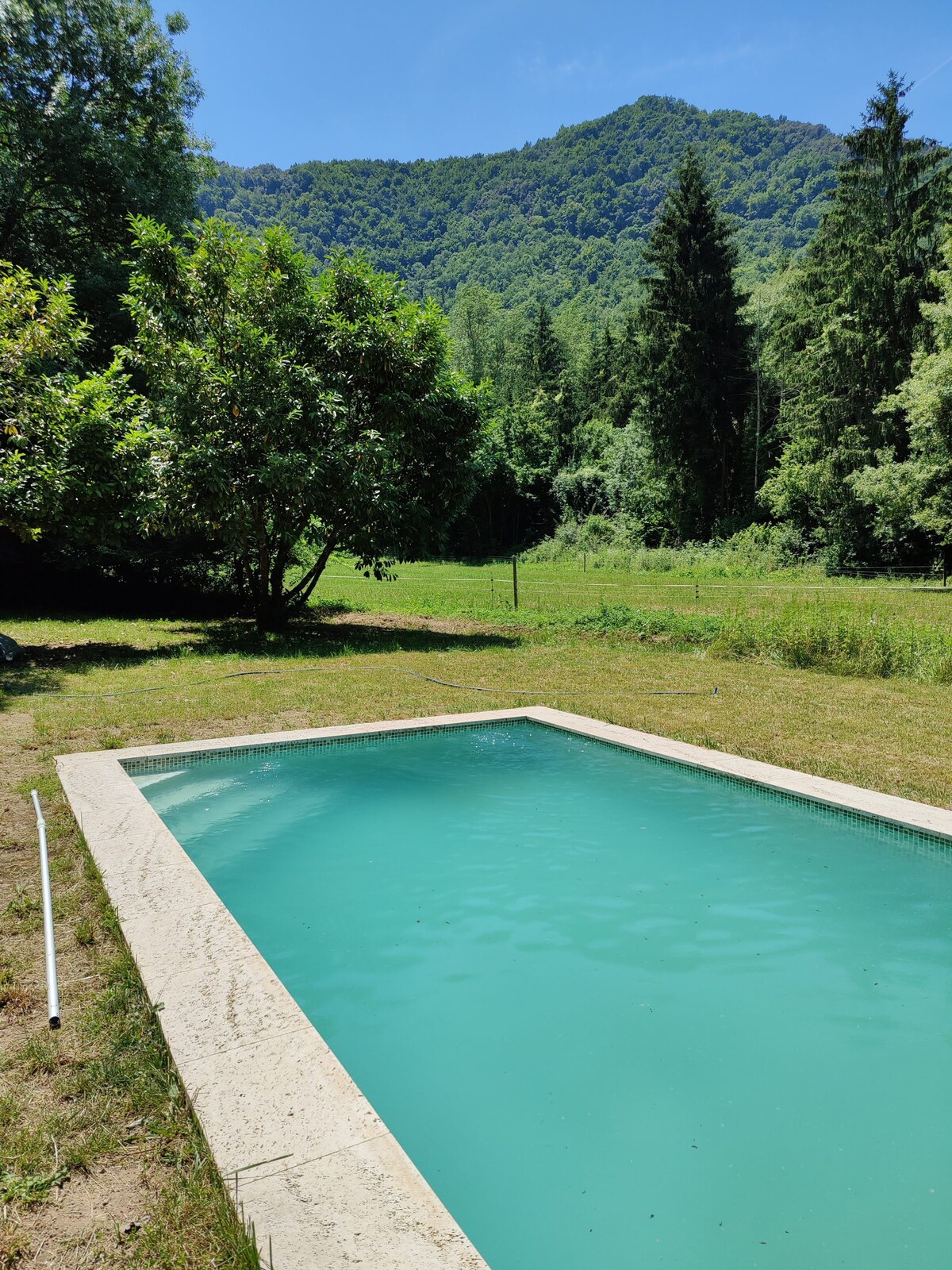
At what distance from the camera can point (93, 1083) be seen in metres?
2.46

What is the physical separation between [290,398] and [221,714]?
18.4 ft

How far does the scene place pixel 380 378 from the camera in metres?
12.9

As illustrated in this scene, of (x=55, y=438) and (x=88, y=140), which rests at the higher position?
(x=88, y=140)

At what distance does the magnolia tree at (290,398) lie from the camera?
1151 centimetres

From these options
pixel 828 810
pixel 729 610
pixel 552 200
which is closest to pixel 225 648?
pixel 729 610

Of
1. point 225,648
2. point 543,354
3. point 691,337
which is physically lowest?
point 225,648

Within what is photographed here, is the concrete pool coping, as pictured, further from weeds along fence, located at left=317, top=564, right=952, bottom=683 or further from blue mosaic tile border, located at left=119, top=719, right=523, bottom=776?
weeds along fence, located at left=317, top=564, right=952, bottom=683

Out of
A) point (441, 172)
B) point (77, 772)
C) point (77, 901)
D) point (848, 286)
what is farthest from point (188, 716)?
point (441, 172)

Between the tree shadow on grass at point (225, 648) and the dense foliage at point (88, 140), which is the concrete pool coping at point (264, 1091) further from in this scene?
the dense foliage at point (88, 140)

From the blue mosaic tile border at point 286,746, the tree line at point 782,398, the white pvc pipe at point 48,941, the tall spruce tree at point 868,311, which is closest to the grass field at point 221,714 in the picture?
the white pvc pipe at point 48,941

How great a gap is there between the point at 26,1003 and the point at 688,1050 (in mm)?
2504

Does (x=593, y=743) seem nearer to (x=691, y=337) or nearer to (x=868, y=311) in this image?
(x=868, y=311)

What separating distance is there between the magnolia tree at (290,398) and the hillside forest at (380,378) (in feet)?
0.15

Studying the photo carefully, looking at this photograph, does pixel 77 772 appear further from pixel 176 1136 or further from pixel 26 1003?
pixel 176 1136
